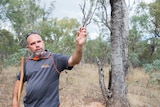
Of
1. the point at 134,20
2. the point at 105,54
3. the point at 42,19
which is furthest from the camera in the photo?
the point at 42,19

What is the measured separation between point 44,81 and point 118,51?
13.1ft

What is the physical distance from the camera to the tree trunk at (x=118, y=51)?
19.4 feet

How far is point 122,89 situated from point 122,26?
4.76 feet

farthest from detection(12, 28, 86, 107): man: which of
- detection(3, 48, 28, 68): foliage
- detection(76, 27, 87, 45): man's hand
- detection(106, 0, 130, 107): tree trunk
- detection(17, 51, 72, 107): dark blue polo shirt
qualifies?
detection(3, 48, 28, 68): foliage

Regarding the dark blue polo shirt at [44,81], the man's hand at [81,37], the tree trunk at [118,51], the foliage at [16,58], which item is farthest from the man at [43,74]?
the foliage at [16,58]

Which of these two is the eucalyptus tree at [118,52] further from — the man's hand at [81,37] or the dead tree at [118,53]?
the man's hand at [81,37]

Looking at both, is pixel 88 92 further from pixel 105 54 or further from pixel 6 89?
pixel 105 54

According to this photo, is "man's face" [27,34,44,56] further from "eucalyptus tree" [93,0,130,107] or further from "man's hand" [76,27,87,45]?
→ "eucalyptus tree" [93,0,130,107]

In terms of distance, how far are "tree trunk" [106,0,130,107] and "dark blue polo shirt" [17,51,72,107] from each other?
3847 millimetres

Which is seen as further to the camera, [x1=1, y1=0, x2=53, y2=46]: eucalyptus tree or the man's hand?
[x1=1, y1=0, x2=53, y2=46]: eucalyptus tree

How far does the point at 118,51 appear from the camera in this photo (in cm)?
601

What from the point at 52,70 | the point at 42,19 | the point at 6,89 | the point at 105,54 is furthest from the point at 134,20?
the point at 52,70

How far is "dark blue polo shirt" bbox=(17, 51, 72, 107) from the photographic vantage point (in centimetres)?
221

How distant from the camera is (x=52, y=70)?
7.33 feet
